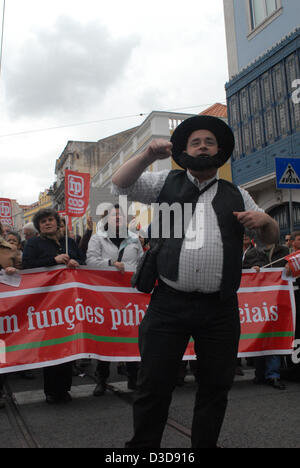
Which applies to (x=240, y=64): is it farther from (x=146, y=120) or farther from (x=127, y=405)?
(x=127, y=405)

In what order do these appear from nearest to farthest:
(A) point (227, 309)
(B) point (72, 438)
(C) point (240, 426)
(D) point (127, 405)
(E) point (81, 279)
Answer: (A) point (227, 309) → (B) point (72, 438) → (C) point (240, 426) → (D) point (127, 405) → (E) point (81, 279)

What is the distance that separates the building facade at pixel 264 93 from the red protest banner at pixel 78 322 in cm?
1014

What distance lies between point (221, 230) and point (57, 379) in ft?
9.30

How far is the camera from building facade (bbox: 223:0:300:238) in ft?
48.1

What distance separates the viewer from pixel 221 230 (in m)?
2.57

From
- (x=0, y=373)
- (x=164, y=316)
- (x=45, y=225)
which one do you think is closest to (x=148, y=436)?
(x=164, y=316)

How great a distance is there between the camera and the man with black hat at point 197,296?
245 cm

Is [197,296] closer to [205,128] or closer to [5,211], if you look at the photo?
[205,128]

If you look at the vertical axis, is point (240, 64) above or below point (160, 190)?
above

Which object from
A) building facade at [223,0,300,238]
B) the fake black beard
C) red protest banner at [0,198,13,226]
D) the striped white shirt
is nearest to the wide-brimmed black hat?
the fake black beard

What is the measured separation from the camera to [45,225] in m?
5.14

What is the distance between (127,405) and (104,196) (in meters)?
9.44

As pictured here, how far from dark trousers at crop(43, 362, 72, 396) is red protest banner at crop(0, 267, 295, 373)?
0.08 metres

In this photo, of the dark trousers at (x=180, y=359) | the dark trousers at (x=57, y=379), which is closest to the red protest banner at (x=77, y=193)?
the dark trousers at (x=57, y=379)
